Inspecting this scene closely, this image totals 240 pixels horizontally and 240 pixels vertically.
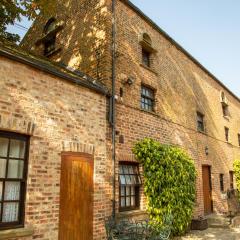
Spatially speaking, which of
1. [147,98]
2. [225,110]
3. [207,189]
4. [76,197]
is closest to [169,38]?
[147,98]

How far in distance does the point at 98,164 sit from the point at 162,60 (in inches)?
272

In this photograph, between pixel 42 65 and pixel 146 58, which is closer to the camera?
pixel 42 65

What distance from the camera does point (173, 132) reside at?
1230cm

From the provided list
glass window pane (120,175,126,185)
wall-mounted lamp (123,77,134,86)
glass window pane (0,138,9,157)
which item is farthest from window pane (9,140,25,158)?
wall-mounted lamp (123,77,134,86)

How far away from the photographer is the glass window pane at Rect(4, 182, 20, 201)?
19.7 feet

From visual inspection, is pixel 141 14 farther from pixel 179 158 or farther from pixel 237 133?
pixel 237 133

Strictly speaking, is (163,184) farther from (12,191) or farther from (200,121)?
(200,121)

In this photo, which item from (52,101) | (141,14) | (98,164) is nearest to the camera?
(52,101)

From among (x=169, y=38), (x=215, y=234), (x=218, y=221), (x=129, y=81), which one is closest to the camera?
(x=129, y=81)

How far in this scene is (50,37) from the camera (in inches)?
510

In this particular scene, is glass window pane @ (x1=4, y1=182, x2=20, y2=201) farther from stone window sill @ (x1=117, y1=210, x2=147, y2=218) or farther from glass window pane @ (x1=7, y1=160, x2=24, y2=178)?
stone window sill @ (x1=117, y1=210, x2=147, y2=218)

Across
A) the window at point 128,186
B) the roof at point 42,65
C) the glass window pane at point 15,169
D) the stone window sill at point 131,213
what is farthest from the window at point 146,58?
the glass window pane at point 15,169

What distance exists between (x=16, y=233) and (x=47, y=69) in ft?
13.0

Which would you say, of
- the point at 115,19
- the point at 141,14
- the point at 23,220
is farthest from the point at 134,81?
the point at 23,220
